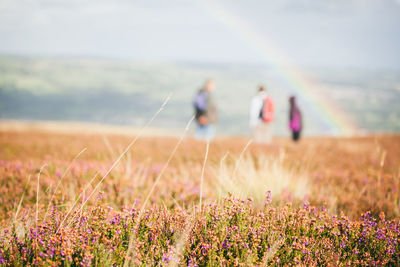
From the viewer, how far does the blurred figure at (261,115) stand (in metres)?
12.2

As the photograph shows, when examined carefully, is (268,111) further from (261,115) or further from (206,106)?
(206,106)

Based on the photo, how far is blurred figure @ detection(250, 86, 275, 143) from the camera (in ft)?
40.0

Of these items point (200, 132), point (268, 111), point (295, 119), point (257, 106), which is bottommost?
point (200, 132)

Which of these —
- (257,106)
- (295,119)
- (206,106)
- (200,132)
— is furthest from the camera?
(295,119)

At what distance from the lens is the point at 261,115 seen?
41.2 feet

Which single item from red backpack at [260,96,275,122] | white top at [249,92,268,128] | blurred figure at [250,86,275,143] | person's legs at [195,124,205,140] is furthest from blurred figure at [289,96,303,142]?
person's legs at [195,124,205,140]

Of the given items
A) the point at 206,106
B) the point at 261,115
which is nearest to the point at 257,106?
the point at 261,115

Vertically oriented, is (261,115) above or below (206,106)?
below

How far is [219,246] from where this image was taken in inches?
84.6

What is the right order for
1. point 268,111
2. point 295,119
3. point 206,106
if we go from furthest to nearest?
1. point 295,119
2. point 268,111
3. point 206,106

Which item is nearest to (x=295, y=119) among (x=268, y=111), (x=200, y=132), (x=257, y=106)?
(x=268, y=111)

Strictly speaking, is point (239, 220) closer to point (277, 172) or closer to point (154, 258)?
point (154, 258)

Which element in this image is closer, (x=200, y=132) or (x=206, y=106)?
(x=206, y=106)

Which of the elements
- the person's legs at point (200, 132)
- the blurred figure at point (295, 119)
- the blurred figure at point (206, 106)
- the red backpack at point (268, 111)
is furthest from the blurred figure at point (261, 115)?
the person's legs at point (200, 132)
